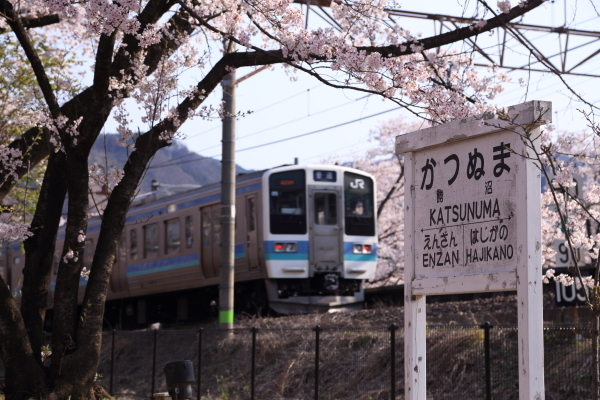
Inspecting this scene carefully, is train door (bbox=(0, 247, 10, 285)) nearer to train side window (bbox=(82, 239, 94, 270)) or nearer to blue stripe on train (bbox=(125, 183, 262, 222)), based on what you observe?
train side window (bbox=(82, 239, 94, 270))

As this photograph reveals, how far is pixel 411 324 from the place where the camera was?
202 inches

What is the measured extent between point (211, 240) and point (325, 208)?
258cm

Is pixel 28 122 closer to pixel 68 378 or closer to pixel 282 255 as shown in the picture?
pixel 68 378

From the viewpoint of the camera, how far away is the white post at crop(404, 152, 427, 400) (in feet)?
16.7

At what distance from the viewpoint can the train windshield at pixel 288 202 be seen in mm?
17109

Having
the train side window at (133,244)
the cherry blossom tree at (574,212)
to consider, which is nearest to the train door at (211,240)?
the train side window at (133,244)

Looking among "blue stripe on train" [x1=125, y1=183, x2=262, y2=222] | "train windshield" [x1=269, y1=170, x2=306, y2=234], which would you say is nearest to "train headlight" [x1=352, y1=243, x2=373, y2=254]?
"train windshield" [x1=269, y1=170, x2=306, y2=234]

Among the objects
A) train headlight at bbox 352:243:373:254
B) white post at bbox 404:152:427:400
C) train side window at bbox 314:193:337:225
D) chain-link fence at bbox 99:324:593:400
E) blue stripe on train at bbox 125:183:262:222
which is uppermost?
blue stripe on train at bbox 125:183:262:222

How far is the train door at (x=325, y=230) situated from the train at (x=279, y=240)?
2 centimetres

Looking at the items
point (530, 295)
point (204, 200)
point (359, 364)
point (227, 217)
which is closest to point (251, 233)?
point (204, 200)

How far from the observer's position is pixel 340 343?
12.4 metres

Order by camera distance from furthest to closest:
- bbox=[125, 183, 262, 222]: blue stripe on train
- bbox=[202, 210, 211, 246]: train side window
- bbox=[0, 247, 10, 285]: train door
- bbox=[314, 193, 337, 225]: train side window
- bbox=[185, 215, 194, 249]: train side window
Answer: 1. bbox=[0, 247, 10, 285]: train door
2. bbox=[185, 215, 194, 249]: train side window
3. bbox=[202, 210, 211, 246]: train side window
4. bbox=[314, 193, 337, 225]: train side window
5. bbox=[125, 183, 262, 222]: blue stripe on train

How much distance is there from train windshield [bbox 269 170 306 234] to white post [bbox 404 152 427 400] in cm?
1189

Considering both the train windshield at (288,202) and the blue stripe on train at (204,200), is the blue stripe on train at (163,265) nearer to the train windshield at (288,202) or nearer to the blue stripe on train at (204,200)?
the blue stripe on train at (204,200)
